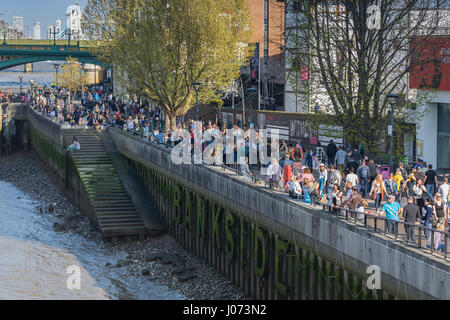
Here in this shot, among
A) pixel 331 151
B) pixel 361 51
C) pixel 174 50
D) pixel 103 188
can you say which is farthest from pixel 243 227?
pixel 174 50

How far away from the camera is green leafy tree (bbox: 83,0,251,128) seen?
5119cm

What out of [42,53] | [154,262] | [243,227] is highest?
[42,53]

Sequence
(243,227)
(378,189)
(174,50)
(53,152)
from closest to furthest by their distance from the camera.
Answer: (378,189) < (243,227) < (174,50) < (53,152)

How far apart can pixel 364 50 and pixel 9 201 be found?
31.5m

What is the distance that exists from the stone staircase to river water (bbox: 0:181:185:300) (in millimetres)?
1628

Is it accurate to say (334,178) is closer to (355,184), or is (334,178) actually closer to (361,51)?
(355,184)

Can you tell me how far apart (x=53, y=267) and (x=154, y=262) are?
491cm

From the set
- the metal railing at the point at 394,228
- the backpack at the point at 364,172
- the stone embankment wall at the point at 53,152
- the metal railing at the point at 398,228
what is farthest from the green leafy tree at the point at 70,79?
the metal railing at the point at 398,228

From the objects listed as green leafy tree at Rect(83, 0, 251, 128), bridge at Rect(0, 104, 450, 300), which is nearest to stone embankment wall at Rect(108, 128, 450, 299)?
bridge at Rect(0, 104, 450, 300)

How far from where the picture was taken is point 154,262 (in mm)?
A: 35750

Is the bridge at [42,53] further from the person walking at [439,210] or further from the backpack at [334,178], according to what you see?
the person walking at [439,210]

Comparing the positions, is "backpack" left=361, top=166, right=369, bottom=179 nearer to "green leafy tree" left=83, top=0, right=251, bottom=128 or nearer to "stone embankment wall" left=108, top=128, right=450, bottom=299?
"stone embankment wall" left=108, top=128, right=450, bottom=299
